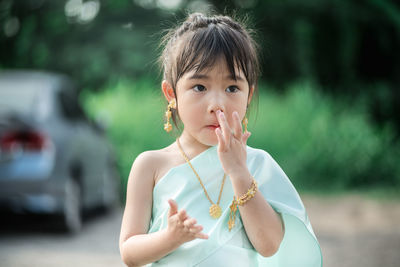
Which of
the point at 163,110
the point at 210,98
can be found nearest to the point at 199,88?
the point at 210,98

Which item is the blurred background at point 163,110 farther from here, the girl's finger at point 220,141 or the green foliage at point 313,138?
the girl's finger at point 220,141

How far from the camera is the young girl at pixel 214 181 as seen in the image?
183cm

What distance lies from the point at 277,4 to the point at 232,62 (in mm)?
13712

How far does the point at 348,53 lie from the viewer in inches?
543

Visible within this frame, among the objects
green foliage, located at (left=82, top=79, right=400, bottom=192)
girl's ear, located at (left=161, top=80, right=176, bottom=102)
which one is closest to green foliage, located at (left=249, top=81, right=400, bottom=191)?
green foliage, located at (left=82, top=79, right=400, bottom=192)

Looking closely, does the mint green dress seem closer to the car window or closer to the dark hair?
the dark hair

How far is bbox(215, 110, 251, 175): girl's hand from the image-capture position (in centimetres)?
177

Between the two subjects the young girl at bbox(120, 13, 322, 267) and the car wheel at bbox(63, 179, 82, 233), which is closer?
the young girl at bbox(120, 13, 322, 267)

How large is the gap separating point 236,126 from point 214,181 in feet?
0.96

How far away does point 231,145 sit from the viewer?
1.78m

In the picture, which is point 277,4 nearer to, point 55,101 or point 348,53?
point 348,53

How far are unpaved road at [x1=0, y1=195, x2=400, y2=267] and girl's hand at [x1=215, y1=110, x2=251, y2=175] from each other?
133 inches

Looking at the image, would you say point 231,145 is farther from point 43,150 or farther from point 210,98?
point 43,150

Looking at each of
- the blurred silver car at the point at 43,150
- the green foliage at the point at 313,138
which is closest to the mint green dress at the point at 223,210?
the blurred silver car at the point at 43,150
